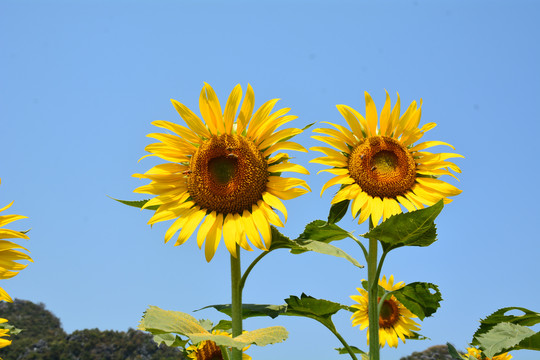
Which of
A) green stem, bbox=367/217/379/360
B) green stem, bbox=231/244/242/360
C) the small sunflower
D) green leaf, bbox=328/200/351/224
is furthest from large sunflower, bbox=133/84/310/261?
the small sunflower

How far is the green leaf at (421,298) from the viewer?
19.4 feet

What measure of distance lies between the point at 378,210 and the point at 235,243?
1.71 metres

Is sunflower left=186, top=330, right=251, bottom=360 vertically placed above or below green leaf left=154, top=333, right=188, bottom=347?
above

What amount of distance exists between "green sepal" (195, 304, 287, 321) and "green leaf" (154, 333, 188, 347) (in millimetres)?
639

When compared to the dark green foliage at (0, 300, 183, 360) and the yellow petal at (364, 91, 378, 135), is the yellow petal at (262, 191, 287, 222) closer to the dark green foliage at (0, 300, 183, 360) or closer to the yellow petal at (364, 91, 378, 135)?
the yellow petal at (364, 91, 378, 135)

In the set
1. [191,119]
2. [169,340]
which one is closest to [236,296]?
[169,340]

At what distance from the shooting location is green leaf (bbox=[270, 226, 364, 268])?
4594 mm

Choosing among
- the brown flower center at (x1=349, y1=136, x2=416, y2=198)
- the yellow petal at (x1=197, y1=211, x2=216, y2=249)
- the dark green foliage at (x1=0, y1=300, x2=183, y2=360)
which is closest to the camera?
the yellow petal at (x1=197, y1=211, x2=216, y2=249)

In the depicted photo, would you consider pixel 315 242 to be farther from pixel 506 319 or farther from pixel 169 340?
pixel 506 319

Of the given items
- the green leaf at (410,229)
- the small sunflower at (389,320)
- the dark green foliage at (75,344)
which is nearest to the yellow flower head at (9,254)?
the green leaf at (410,229)

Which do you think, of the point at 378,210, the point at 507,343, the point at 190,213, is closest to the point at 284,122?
the point at 190,213

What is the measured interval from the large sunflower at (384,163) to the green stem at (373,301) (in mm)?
310

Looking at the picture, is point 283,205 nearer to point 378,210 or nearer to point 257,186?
point 257,186

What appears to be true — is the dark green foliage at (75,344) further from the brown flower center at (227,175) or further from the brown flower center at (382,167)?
the brown flower center at (227,175)
